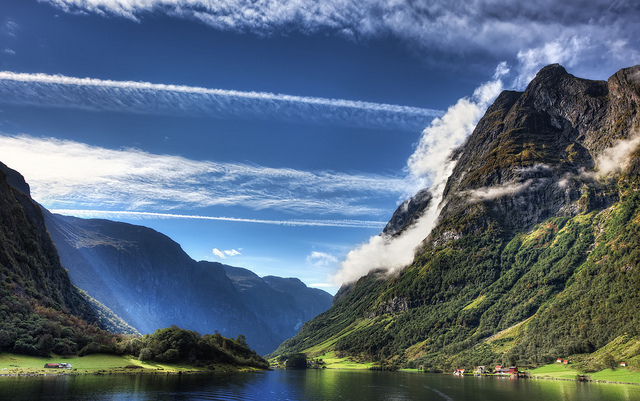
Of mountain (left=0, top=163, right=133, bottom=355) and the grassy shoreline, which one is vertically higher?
mountain (left=0, top=163, right=133, bottom=355)

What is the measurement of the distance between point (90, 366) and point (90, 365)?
4.36ft

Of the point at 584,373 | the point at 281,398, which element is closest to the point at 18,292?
the point at 281,398

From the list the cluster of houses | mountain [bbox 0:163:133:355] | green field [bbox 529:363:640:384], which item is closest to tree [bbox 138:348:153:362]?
mountain [bbox 0:163:133:355]

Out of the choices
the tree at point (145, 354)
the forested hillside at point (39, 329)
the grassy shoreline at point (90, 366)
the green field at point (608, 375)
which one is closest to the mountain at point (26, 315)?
the forested hillside at point (39, 329)

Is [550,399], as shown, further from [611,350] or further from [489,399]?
[611,350]

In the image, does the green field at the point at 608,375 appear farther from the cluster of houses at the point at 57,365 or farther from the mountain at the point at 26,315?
the mountain at the point at 26,315

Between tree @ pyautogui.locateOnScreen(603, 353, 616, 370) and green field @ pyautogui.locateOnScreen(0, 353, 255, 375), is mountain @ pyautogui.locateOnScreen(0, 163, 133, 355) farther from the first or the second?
tree @ pyautogui.locateOnScreen(603, 353, 616, 370)

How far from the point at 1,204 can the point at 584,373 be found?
31315 cm

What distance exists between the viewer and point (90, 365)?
493ft

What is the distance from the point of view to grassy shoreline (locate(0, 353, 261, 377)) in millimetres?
122988

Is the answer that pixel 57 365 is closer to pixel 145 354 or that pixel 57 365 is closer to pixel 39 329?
pixel 39 329

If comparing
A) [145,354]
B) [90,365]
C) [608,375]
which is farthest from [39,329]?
[608,375]

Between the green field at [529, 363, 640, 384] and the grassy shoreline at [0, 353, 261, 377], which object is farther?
the green field at [529, 363, 640, 384]

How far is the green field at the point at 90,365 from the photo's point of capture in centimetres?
12375
